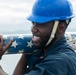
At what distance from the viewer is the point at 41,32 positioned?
11.4 ft

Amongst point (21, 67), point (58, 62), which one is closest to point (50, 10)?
point (58, 62)

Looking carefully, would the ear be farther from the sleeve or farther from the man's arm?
the man's arm

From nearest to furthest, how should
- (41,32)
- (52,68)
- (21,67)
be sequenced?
(52,68) < (41,32) < (21,67)

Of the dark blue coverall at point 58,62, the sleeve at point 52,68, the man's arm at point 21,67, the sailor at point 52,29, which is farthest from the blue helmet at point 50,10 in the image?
the man's arm at point 21,67

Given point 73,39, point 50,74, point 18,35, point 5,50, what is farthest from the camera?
point 73,39

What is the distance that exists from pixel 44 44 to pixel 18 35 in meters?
0.60

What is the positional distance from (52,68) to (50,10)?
64cm

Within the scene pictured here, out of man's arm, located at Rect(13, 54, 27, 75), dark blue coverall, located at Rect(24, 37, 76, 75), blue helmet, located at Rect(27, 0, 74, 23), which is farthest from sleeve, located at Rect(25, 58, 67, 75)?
man's arm, located at Rect(13, 54, 27, 75)

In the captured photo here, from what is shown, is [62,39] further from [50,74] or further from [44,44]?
[50,74]

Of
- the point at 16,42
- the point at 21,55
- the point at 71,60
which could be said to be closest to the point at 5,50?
the point at 16,42

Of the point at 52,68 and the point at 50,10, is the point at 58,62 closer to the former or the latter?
the point at 52,68

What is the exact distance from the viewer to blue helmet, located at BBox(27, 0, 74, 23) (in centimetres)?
353

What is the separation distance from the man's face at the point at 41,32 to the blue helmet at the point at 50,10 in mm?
52

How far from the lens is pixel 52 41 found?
140 inches
